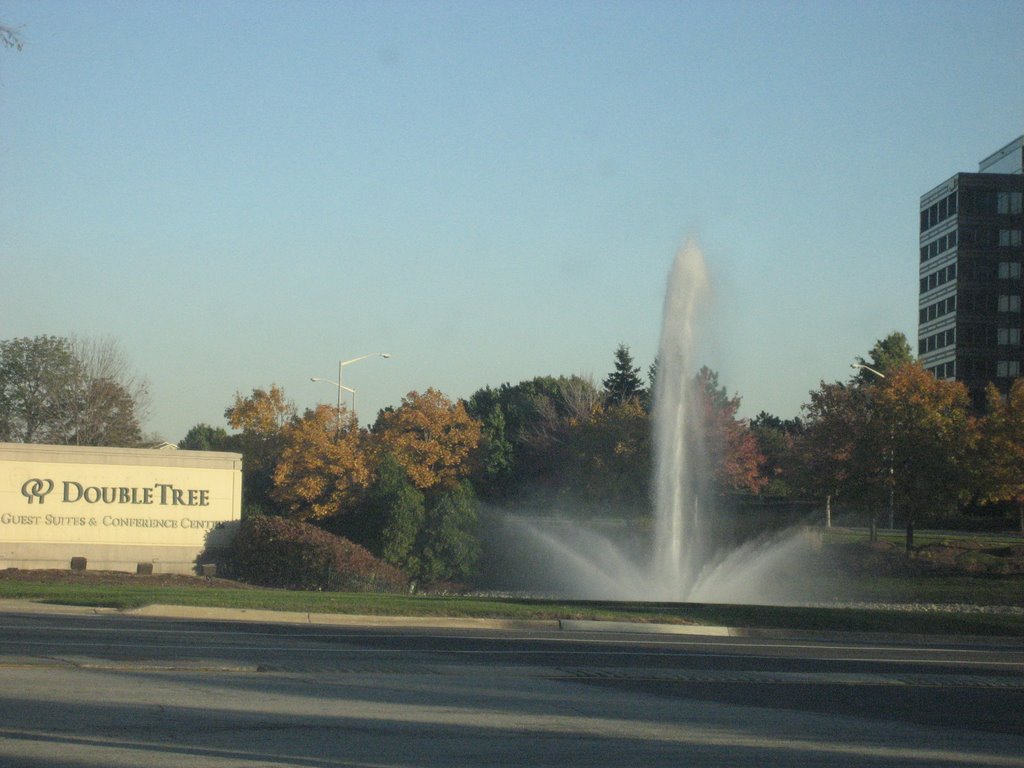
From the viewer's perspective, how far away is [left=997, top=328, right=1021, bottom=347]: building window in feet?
269

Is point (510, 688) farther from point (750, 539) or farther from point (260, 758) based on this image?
point (750, 539)

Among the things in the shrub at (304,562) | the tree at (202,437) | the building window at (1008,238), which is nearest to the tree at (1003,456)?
the shrub at (304,562)

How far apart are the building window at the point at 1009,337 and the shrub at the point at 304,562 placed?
60649 mm

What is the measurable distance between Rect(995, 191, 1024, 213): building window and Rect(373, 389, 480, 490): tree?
5157 centimetres

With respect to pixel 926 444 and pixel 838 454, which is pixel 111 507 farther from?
pixel 926 444

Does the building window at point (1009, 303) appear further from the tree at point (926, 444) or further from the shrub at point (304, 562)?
the shrub at point (304, 562)

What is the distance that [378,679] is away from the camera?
12.9m

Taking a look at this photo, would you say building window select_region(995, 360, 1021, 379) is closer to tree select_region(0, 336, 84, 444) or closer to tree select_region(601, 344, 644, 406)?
tree select_region(601, 344, 644, 406)

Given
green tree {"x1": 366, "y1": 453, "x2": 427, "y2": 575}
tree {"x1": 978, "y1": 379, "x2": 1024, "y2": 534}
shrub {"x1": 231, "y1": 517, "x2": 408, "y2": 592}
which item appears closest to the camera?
shrub {"x1": 231, "y1": 517, "x2": 408, "y2": 592}

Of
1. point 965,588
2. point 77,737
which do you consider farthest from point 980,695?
point 965,588

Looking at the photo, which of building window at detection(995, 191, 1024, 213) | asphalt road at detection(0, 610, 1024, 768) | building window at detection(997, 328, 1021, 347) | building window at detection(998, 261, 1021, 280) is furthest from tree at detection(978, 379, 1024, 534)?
building window at detection(995, 191, 1024, 213)

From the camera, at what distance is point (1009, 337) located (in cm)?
8225

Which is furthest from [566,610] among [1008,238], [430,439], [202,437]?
[202,437]

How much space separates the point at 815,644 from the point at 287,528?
21082 mm
